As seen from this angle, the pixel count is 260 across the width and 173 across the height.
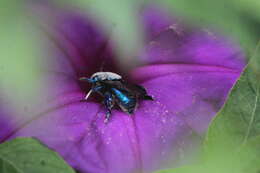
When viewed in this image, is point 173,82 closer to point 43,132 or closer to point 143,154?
point 143,154

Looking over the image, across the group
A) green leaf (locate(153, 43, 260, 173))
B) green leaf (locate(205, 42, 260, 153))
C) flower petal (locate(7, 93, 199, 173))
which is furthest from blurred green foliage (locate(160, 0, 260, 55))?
flower petal (locate(7, 93, 199, 173))

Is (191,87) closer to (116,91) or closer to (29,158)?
(116,91)

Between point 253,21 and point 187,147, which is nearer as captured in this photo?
point 253,21

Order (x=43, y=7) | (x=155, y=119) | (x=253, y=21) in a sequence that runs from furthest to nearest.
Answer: (x=155, y=119)
(x=43, y=7)
(x=253, y=21)

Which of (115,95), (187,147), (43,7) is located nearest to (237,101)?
(187,147)

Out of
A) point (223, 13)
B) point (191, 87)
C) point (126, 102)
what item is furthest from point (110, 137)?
point (223, 13)

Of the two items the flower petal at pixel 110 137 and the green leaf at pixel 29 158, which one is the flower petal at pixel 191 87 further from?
the green leaf at pixel 29 158

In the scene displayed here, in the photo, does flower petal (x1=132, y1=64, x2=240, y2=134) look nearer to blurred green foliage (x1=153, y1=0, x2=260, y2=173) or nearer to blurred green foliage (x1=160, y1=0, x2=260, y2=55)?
blurred green foliage (x1=153, y1=0, x2=260, y2=173)
